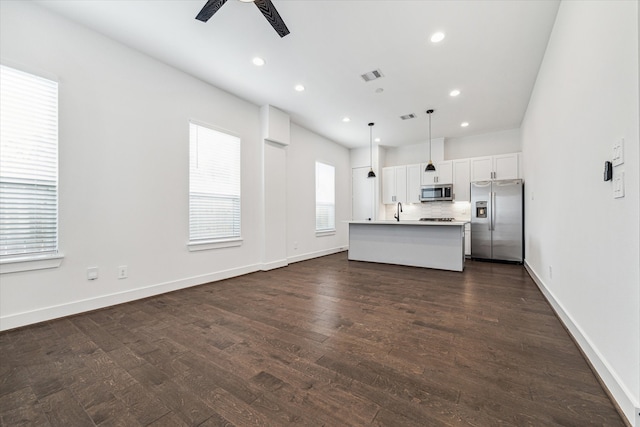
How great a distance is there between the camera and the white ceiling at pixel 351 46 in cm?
264

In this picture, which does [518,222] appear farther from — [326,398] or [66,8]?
[66,8]

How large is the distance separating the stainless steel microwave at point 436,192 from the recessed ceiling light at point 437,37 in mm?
4277

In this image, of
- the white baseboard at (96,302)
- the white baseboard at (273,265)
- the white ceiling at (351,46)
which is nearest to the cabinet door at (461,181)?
the white ceiling at (351,46)

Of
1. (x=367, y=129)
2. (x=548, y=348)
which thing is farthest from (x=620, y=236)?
(x=367, y=129)

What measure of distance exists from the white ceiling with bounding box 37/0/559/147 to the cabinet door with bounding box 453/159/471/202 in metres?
1.72

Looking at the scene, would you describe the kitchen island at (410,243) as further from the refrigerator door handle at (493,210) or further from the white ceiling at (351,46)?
the white ceiling at (351,46)

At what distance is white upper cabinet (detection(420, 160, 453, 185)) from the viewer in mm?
6760

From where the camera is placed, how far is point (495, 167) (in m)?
6.18

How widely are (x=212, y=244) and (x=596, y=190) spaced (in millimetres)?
4416

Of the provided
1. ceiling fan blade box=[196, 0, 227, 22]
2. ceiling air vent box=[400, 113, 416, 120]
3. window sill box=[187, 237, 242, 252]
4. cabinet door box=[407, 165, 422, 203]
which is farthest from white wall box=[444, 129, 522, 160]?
ceiling fan blade box=[196, 0, 227, 22]

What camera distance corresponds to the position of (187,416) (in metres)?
1.37

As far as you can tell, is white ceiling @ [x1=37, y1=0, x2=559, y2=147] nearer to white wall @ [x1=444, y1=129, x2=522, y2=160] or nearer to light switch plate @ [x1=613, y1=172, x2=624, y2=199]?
white wall @ [x1=444, y1=129, x2=522, y2=160]

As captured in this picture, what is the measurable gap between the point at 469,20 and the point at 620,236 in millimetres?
2543

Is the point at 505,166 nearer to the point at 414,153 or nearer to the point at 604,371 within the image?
the point at 414,153
